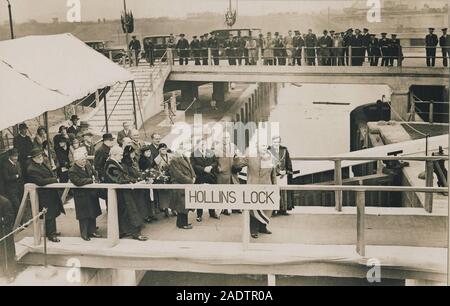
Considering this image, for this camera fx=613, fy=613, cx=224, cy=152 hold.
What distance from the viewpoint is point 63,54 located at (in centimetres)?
530

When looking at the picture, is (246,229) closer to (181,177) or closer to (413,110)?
(181,177)

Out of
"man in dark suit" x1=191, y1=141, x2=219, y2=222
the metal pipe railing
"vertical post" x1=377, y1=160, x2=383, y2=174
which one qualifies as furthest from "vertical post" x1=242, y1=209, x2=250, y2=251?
"vertical post" x1=377, y1=160, x2=383, y2=174

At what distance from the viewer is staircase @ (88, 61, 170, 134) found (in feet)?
18.5

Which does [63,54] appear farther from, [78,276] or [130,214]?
[78,276]

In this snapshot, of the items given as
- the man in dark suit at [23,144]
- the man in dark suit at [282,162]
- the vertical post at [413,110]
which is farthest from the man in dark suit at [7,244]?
the vertical post at [413,110]

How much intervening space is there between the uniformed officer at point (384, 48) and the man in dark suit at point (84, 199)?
107 inches

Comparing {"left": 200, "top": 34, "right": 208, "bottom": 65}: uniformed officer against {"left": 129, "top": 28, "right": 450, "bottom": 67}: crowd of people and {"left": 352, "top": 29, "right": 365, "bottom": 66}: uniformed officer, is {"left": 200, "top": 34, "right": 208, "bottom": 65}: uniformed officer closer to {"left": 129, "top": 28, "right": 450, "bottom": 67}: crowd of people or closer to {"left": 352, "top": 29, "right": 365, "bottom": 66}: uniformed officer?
{"left": 129, "top": 28, "right": 450, "bottom": 67}: crowd of people

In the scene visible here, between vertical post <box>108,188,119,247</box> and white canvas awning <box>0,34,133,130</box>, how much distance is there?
0.87 metres

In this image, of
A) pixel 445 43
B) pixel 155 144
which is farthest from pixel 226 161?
pixel 445 43

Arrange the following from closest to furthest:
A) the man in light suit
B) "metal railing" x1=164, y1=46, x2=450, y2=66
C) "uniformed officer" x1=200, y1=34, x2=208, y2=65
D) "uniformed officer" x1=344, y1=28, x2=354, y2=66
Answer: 1. the man in light suit
2. "uniformed officer" x1=344, y1=28, x2=354, y2=66
3. "metal railing" x1=164, y1=46, x2=450, y2=66
4. "uniformed officer" x1=200, y1=34, x2=208, y2=65

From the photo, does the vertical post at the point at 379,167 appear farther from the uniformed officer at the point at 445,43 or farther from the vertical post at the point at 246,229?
the vertical post at the point at 246,229

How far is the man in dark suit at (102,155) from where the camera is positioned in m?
5.34
